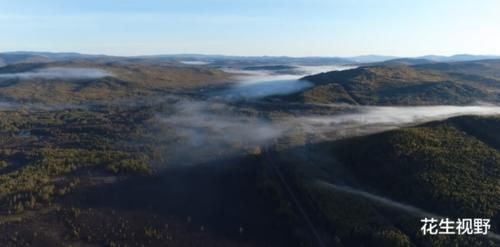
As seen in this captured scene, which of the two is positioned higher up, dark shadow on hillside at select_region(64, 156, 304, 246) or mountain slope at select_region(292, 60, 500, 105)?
mountain slope at select_region(292, 60, 500, 105)

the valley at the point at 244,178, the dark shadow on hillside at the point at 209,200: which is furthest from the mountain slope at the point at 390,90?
the dark shadow on hillside at the point at 209,200

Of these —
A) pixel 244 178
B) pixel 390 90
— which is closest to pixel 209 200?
pixel 244 178

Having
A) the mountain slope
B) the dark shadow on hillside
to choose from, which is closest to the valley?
the dark shadow on hillside

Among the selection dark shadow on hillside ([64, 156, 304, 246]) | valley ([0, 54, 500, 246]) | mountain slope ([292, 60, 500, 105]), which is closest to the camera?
valley ([0, 54, 500, 246])

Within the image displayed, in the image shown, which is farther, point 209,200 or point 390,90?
point 390,90

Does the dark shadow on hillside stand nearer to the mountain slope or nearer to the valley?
the valley

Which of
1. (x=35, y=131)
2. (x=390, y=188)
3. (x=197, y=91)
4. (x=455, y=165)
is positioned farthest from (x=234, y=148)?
(x=197, y=91)

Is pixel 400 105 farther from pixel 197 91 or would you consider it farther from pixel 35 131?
pixel 35 131

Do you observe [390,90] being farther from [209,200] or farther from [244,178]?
[209,200]

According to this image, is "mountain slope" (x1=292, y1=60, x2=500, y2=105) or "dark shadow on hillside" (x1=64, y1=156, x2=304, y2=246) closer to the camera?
"dark shadow on hillside" (x1=64, y1=156, x2=304, y2=246)

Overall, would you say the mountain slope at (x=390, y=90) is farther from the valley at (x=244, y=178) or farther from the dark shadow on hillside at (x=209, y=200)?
the dark shadow on hillside at (x=209, y=200)

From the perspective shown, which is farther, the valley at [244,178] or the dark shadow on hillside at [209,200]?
the dark shadow on hillside at [209,200]

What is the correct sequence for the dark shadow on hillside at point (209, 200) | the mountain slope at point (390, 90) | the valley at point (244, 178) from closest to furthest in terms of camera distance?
the valley at point (244, 178)
the dark shadow on hillside at point (209, 200)
the mountain slope at point (390, 90)
